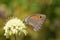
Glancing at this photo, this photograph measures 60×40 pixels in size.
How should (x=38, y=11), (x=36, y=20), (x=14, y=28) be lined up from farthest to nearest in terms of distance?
(x=38, y=11)
(x=36, y=20)
(x=14, y=28)

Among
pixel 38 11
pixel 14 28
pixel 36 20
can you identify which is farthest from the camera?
pixel 38 11

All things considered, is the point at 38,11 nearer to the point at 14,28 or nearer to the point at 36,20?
the point at 36,20

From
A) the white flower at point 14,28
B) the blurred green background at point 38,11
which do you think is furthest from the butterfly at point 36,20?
the blurred green background at point 38,11

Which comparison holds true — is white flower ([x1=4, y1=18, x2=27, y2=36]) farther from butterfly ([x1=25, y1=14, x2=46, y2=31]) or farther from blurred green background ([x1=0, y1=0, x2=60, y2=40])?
blurred green background ([x1=0, y1=0, x2=60, y2=40])

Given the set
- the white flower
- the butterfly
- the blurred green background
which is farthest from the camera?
the blurred green background

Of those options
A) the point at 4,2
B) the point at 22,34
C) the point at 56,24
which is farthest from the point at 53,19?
the point at 22,34

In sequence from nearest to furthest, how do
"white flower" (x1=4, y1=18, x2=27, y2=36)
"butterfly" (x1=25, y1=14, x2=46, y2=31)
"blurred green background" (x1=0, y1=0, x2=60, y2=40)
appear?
"white flower" (x1=4, y1=18, x2=27, y2=36)
"butterfly" (x1=25, y1=14, x2=46, y2=31)
"blurred green background" (x1=0, y1=0, x2=60, y2=40)

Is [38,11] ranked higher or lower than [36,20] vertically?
lower

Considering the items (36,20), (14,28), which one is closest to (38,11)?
(36,20)

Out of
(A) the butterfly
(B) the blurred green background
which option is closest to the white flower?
(A) the butterfly

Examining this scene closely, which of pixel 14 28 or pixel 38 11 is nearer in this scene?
pixel 14 28
